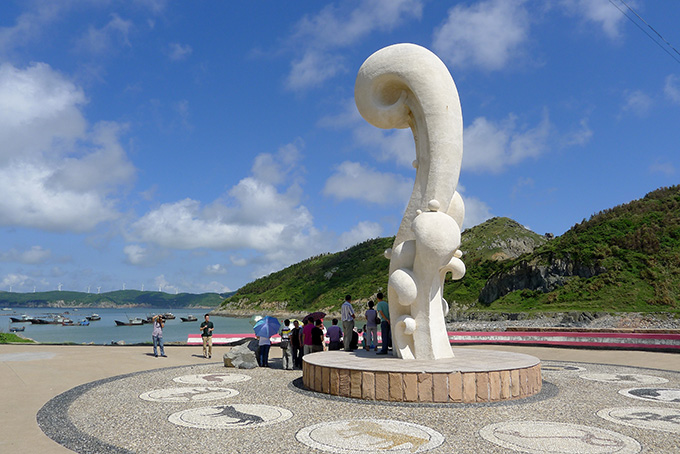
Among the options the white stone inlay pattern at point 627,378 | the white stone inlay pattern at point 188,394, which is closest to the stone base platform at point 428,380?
the white stone inlay pattern at point 188,394

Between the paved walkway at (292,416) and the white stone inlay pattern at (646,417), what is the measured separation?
0.05 ft

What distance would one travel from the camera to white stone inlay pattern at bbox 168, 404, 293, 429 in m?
6.41

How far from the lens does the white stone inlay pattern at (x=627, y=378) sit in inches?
392

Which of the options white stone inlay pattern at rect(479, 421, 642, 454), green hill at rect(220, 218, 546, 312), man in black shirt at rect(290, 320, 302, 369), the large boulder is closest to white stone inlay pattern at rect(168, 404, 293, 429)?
white stone inlay pattern at rect(479, 421, 642, 454)

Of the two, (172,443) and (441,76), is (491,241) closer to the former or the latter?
(441,76)

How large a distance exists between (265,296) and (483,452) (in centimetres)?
9166

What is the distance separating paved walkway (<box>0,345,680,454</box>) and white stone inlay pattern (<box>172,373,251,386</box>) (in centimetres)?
2

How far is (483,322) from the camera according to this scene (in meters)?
40.6

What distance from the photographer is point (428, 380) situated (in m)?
7.57

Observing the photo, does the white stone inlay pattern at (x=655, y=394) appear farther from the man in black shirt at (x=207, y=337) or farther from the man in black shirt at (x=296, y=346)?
the man in black shirt at (x=207, y=337)

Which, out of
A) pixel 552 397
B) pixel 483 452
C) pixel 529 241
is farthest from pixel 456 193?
pixel 529 241

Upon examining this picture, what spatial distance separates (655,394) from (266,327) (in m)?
8.21

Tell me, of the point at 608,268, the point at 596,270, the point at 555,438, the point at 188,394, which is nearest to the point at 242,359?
the point at 188,394

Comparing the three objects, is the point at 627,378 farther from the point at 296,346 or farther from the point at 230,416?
the point at 230,416
